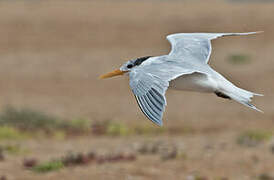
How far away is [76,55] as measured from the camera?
63.4 ft

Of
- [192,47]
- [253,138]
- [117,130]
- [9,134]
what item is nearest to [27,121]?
[9,134]

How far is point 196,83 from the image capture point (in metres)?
5.04

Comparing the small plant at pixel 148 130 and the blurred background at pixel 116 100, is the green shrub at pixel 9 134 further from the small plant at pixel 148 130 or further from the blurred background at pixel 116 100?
the small plant at pixel 148 130

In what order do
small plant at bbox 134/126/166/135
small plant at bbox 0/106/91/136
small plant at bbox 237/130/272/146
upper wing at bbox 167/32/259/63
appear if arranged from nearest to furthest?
upper wing at bbox 167/32/259/63 → small plant at bbox 237/130/272/146 → small plant at bbox 0/106/91/136 → small plant at bbox 134/126/166/135

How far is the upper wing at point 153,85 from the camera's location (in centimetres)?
423

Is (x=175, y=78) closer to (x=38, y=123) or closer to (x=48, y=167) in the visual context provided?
(x=48, y=167)

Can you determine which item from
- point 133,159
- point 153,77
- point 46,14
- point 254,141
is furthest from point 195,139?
point 46,14

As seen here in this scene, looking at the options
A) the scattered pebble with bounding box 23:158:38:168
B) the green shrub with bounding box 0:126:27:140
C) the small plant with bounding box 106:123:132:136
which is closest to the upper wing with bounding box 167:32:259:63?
the scattered pebble with bounding box 23:158:38:168

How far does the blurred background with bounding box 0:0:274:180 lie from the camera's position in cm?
782

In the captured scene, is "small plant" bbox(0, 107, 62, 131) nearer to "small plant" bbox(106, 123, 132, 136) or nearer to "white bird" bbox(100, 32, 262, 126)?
"small plant" bbox(106, 123, 132, 136)

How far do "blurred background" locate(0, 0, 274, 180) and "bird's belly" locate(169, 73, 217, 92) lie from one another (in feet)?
7.89

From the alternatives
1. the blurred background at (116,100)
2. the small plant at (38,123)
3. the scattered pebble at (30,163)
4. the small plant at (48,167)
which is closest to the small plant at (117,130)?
the blurred background at (116,100)

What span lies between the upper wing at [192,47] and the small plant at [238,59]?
11.9 meters

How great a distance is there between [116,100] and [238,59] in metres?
5.26
